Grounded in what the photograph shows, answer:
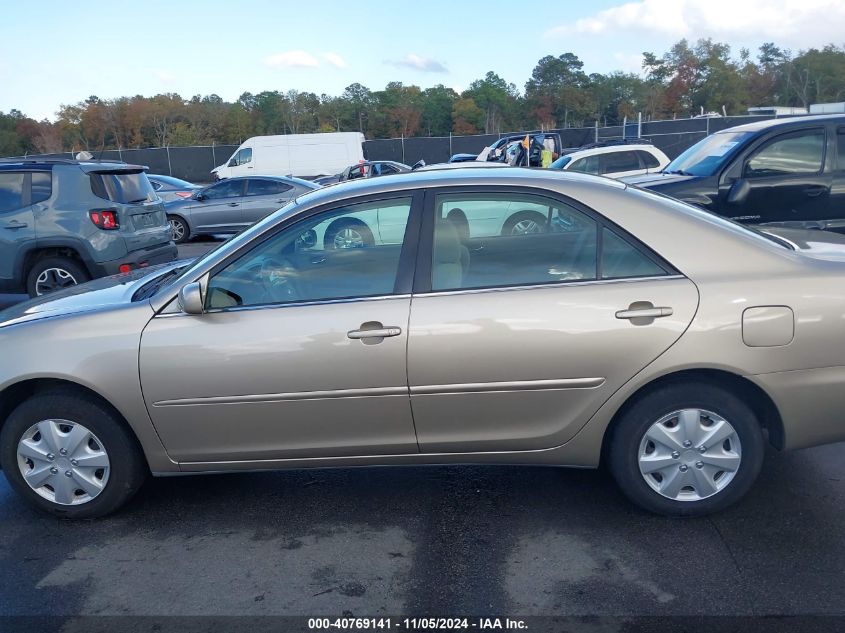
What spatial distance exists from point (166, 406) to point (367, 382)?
0.97 metres

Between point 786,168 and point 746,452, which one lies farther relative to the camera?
point 786,168

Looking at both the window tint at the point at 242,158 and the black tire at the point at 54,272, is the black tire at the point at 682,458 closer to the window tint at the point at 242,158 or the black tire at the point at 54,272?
the black tire at the point at 54,272

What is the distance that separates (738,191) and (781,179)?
57cm

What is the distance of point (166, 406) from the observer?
3.70 meters

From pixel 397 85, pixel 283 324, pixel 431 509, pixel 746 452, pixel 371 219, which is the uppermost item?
pixel 397 85

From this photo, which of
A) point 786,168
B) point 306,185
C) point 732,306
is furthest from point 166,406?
point 306,185

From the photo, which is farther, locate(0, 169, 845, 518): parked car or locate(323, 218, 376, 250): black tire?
locate(323, 218, 376, 250): black tire

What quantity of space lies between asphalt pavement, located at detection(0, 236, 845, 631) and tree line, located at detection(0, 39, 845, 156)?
58.7 metres

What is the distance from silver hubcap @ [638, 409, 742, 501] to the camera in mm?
3602

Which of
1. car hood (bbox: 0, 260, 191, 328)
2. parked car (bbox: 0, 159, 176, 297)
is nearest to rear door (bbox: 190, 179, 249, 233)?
parked car (bbox: 0, 159, 176, 297)

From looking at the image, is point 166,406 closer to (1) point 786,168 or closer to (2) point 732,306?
(2) point 732,306

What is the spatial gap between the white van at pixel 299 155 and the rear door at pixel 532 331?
29.4 m

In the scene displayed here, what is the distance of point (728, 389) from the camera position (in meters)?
3.64

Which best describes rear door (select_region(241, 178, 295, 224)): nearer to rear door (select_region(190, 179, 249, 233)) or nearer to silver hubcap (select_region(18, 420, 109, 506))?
rear door (select_region(190, 179, 249, 233))
